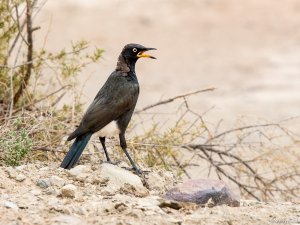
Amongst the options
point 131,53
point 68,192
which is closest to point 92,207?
point 68,192

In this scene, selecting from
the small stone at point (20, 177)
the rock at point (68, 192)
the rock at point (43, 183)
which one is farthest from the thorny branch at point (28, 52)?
the rock at point (68, 192)

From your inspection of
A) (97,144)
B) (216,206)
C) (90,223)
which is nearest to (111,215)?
(90,223)

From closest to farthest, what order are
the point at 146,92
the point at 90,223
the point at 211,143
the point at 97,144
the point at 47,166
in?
the point at 90,223
the point at 47,166
the point at 97,144
the point at 211,143
the point at 146,92

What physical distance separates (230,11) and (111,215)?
16480 mm

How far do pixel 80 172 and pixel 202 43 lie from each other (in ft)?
46.7

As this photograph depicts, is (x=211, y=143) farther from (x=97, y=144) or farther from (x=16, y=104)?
(x=16, y=104)

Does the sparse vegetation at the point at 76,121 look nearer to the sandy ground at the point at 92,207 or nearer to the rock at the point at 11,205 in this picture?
the sandy ground at the point at 92,207

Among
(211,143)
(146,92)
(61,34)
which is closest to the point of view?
(211,143)

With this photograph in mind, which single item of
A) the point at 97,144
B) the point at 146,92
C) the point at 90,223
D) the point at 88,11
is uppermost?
the point at 88,11

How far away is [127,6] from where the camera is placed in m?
23.3

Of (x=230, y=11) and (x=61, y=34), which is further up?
(x=230, y=11)

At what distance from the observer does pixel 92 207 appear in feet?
23.4

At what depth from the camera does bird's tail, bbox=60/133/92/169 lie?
819cm

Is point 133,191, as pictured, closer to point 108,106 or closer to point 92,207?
point 92,207
